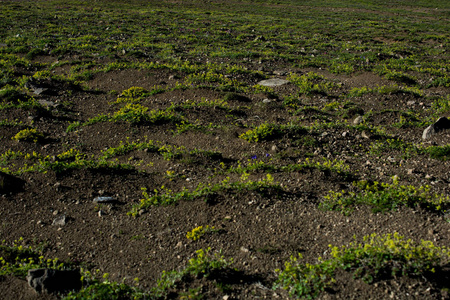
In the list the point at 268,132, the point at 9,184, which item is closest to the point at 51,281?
the point at 9,184

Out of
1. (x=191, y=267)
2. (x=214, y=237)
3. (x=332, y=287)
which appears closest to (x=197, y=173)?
(x=214, y=237)

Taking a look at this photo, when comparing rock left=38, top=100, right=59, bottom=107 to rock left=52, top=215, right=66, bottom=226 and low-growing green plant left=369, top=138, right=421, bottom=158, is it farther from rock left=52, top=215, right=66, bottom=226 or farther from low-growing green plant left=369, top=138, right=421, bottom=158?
low-growing green plant left=369, top=138, right=421, bottom=158

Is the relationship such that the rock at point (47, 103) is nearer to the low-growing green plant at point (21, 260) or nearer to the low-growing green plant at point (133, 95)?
the low-growing green plant at point (133, 95)

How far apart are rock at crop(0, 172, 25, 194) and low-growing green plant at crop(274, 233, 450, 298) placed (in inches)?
232

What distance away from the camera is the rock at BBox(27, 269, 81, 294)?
5129 millimetres

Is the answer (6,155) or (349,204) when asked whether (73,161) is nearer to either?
(6,155)

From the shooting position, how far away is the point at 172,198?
23.9ft

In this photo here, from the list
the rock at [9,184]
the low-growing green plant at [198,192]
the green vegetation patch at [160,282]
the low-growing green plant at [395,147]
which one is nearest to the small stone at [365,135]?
the low-growing green plant at [395,147]

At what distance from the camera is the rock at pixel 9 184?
7.56 meters

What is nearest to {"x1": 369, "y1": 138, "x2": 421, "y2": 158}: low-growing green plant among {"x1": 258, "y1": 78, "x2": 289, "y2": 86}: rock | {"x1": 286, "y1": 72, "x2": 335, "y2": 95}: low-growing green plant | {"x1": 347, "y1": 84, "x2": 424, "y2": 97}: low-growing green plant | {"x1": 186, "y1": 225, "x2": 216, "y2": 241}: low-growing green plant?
{"x1": 347, "y1": 84, "x2": 424, "y2": 97}: low-growing green plant

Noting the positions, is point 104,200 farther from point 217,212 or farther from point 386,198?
point 386,198

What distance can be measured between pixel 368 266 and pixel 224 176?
3893mm

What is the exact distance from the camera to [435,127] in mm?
10047

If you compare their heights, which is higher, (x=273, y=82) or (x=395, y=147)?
(x=273, y=82)
